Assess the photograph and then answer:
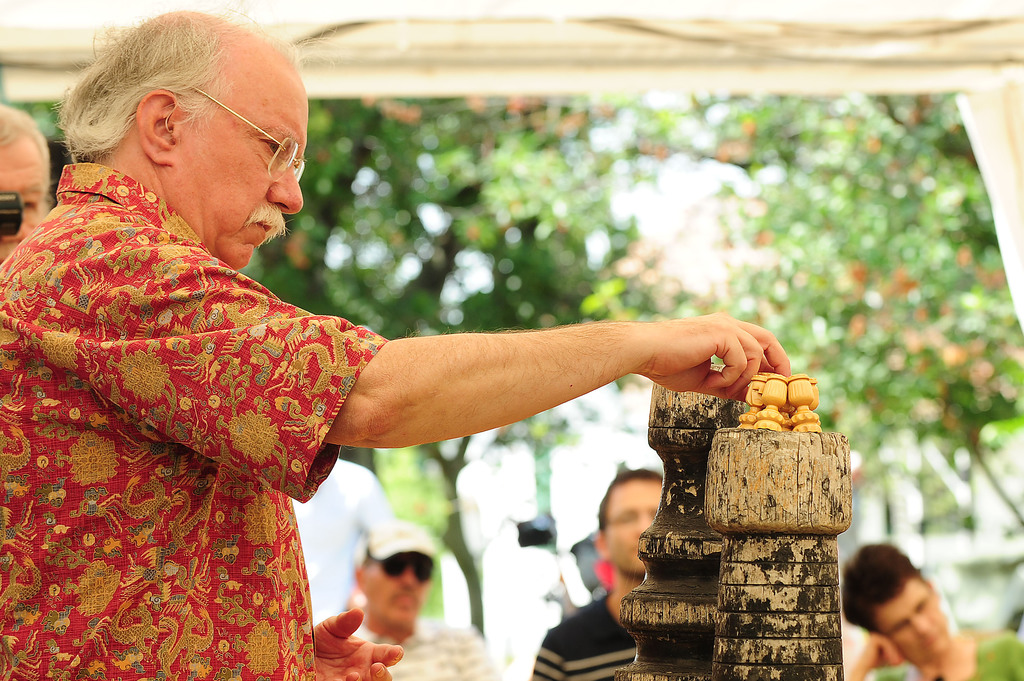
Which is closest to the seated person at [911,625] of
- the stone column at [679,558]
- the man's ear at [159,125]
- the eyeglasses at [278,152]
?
the stone column at [679,558]

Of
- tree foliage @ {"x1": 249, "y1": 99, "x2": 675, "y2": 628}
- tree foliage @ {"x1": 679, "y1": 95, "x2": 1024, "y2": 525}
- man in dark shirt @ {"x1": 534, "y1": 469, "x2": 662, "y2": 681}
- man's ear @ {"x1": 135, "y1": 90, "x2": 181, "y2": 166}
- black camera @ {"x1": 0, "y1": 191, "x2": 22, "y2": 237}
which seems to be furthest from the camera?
tree foliage @ {"x1": 249, "y1": 99, "x2": 675, "y2": 628}

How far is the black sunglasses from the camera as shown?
168 inches

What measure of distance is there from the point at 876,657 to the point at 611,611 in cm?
115

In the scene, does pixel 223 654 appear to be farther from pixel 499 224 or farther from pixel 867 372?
pixel 499 224

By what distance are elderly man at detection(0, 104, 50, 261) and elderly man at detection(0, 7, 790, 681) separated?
123cm

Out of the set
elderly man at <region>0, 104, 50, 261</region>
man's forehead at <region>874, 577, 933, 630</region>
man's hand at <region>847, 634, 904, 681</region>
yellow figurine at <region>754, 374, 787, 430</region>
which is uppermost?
elderly man at <region>0, 104, 50, 261</region>

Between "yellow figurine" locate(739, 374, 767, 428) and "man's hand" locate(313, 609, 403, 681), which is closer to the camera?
"yellow figurine" locate(739, 374, 767, 428)

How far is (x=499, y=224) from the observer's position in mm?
9391

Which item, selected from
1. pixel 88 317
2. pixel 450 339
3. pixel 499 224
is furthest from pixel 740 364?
pixel 499 224

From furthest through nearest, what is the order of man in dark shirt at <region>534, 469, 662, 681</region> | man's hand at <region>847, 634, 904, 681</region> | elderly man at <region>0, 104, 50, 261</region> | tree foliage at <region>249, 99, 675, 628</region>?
tree foliage at <region>249, 99, 675, 628</region>
man's hand at <region>847, 634, 904, 681</region>
man in dark shirt at <region>534, 469, 662, 681</region>
elderly man at <region>0, 104, 50, 261</region>

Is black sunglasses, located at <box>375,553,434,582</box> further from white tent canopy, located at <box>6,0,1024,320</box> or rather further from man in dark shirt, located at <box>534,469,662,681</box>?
white tent canopy, located at <box>6,0,1024,320</box>

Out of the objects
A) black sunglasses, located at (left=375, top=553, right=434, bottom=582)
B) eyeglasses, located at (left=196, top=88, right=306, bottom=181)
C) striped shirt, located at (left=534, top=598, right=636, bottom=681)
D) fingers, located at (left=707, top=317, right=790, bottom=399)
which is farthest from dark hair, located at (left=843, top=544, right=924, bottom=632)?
eyeglasses, located at (left=196, top=88, right=306, bottom=181)

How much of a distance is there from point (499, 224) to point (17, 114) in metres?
6.83

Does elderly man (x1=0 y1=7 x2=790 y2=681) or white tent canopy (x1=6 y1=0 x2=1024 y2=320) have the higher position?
white tent canopy (x1=6 y1=0 x2=1024 y2=320)
